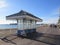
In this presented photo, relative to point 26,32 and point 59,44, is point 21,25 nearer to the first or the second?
point 26,32

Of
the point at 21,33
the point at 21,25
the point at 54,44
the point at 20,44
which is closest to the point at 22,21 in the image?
the point at 21,25

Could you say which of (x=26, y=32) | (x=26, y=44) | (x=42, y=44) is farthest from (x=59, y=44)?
(x=26, y=32)

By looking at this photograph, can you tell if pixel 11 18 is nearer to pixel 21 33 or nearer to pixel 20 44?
pixel 21 33

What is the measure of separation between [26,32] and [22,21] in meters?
1.59

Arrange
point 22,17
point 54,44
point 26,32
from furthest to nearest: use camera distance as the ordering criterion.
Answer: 1. point 26,32
2. point 22,17
3. point 54,44

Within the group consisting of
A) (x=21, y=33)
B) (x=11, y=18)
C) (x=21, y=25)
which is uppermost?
(x=11, y=18)

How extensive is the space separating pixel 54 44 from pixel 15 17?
6.10m

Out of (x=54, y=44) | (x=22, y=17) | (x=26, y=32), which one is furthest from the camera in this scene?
(x=26, y=32)

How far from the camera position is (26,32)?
1438cm

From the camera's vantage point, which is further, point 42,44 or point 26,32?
point 26,32

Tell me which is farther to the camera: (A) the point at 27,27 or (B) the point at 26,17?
(A) the point at 27,27

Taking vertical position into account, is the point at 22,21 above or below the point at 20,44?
above

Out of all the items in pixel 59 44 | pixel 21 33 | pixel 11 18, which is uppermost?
pixel 11 18

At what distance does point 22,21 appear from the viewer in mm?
13781
